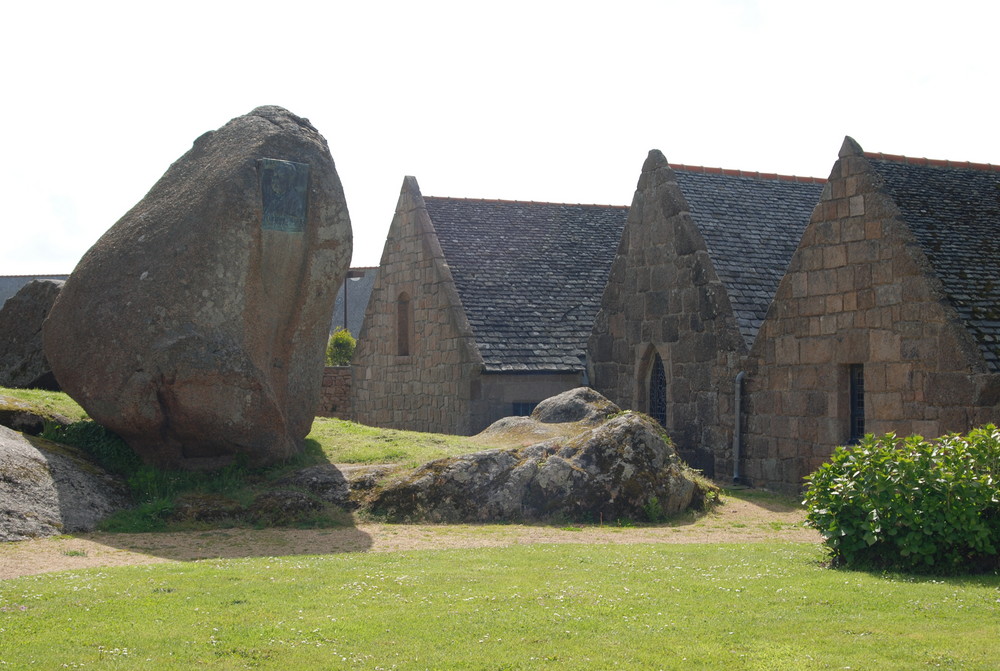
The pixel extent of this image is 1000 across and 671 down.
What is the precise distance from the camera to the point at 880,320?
14664mm

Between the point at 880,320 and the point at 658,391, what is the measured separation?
612 cm

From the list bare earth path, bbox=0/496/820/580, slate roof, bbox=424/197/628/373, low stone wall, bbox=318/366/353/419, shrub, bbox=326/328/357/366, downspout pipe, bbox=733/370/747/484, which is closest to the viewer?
bare earth path, bbox=0/496/820/580

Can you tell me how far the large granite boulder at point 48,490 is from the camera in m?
10.3

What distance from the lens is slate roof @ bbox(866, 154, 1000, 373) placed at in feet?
44.4

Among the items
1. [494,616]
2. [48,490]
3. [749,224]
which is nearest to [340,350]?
[749,224]

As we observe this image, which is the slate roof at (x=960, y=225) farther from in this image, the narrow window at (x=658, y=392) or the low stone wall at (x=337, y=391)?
the low stone wall at (x=337, y=391)

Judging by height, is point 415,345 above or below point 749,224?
below

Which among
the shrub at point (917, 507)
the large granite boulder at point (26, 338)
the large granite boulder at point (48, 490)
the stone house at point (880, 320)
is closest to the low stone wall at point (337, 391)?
the large granite boulder at point (26, 338)

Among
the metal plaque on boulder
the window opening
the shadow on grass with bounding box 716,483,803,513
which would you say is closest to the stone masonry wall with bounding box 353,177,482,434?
the window opening

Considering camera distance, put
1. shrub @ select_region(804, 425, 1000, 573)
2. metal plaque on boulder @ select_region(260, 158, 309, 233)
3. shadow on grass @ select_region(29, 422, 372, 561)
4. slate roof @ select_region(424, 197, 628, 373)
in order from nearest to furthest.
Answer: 1. shrub @ select_region(804, 425, 1000, 573)
2. shadow on grass @ select_region(29, 422, 372, 561)
3. metal plaque on boulder @ select_region(260, 158, 309, 233)
4. slate roof @ select_region(424, 197, 628, 373)

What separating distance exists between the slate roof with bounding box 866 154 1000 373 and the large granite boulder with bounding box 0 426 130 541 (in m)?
10.4

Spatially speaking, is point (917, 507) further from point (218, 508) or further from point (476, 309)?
point (476, 309)

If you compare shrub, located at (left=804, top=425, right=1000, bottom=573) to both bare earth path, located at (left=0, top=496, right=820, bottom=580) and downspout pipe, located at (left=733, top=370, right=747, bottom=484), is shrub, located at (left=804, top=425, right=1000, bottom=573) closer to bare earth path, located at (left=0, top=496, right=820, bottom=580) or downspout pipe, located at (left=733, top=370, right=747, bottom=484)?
bare earth path, located at (left=0, top=496, right=820, bottom=580)

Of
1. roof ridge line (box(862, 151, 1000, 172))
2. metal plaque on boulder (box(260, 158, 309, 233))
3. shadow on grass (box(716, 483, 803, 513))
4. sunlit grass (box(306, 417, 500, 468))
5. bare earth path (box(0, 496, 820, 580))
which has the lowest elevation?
bare earth path (box(0, 496, 820, 580))
